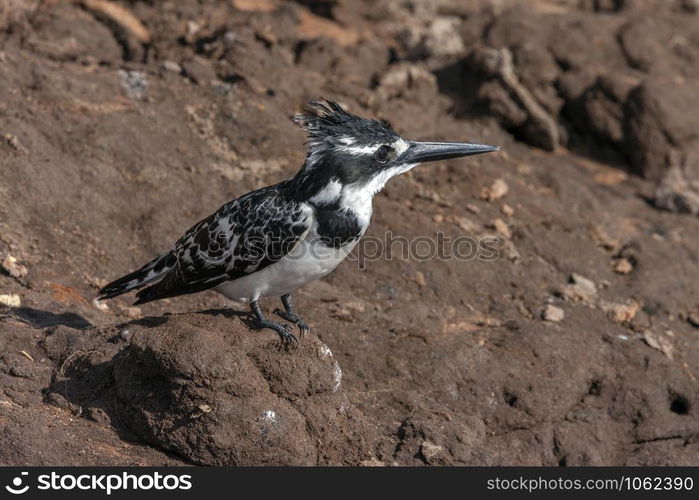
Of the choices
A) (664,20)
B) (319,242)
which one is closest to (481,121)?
(664,20)

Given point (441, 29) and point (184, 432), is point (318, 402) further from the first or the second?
point (441, 29)

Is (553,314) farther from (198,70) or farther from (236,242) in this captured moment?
(198,70)

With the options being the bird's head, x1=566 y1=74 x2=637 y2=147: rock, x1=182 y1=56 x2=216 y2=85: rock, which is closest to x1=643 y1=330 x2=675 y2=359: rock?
the bird's head

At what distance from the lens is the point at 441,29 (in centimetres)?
1109

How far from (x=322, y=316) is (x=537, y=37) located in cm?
597

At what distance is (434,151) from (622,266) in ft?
11.1

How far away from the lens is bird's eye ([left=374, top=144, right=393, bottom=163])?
17.4 ft

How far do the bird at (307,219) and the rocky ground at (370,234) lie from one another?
0.28 metres

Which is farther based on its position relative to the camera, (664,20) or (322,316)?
(664,20)

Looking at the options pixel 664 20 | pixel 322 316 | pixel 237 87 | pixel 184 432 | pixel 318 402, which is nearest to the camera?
pixel 184 432

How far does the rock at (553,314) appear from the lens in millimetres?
7282

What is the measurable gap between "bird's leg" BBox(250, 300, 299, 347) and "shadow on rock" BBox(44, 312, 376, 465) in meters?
0.06

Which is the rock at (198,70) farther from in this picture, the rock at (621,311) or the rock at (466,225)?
the rock at (621,311)

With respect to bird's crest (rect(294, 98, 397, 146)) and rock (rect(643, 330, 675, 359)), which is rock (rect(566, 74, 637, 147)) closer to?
rock (rect(643, 330, 675, 359))
